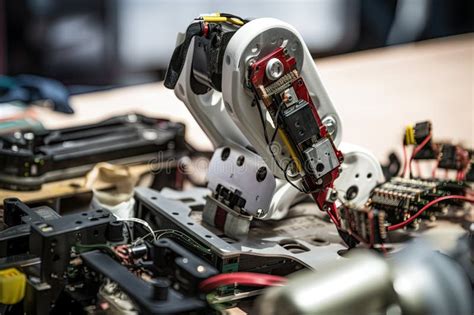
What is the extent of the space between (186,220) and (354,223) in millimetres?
585

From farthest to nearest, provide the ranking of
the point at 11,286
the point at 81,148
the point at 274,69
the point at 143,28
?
the point at 143,28 < the point at 81,148 < the point at 274,69 < the point at 11,286

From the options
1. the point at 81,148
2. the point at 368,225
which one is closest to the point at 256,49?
the point at 368,225

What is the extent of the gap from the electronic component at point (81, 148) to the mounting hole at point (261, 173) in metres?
0.88

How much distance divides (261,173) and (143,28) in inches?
126

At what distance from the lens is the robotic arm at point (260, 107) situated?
7.48ft

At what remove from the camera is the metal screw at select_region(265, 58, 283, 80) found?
226cm

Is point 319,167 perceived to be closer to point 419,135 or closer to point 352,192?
point 352,192

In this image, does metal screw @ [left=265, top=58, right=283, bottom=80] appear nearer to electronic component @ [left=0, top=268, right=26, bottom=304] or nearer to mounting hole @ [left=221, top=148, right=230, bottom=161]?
mounting hole @ [left=221, top=148, right=230, bottom=161]

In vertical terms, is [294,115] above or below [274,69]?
below

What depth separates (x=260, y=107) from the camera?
2332 mm

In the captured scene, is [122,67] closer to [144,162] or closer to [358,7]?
[358,7]

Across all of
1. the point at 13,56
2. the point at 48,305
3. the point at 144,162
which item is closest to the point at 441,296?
the point at 48,305

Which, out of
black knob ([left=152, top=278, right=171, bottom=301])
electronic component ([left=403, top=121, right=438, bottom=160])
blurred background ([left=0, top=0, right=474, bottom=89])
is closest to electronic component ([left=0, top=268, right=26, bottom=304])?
black knob ([left=152, top=278, right=171, bottom=301])

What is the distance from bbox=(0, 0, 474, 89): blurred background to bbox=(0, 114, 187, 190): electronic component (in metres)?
1.51
